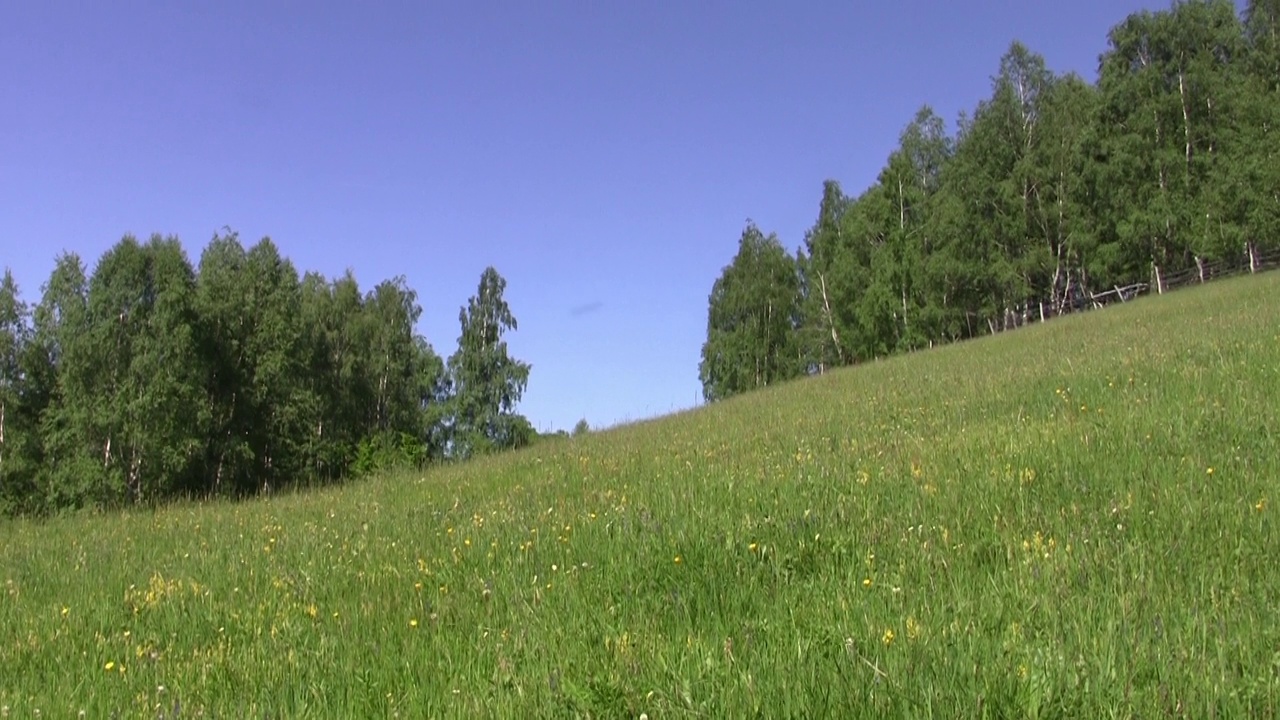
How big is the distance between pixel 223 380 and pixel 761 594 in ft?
150

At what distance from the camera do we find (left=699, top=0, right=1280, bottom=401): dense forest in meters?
44.0

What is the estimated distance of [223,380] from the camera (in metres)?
43.9

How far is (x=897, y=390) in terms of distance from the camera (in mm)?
16391

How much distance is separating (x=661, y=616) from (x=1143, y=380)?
869cm

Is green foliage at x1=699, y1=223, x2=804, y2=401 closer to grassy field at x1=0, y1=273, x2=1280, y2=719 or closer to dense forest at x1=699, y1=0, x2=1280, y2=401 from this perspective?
dense forest at x1=699, y1=0, x2=1280, y2=401

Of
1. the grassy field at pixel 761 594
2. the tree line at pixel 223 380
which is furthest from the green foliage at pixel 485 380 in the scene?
the grassy field at pixel 761 594

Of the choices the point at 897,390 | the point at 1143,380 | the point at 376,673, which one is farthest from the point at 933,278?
the point at 376,673

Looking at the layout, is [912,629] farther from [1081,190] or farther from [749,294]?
[749,294]

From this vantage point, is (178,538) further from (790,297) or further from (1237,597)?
(790,297)

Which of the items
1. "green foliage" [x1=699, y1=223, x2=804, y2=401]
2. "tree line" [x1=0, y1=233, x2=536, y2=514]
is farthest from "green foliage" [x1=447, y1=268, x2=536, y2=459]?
"green foliage" [x1=699, y1=223, x2=804, y2=401]

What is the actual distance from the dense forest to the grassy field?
41531mm

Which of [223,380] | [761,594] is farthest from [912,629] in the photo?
[223,380]

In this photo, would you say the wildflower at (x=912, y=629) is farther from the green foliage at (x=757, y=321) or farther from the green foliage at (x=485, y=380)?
the green foliage at (x=757, y=321)

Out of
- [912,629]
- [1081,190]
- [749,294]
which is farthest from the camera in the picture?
[749,294]
